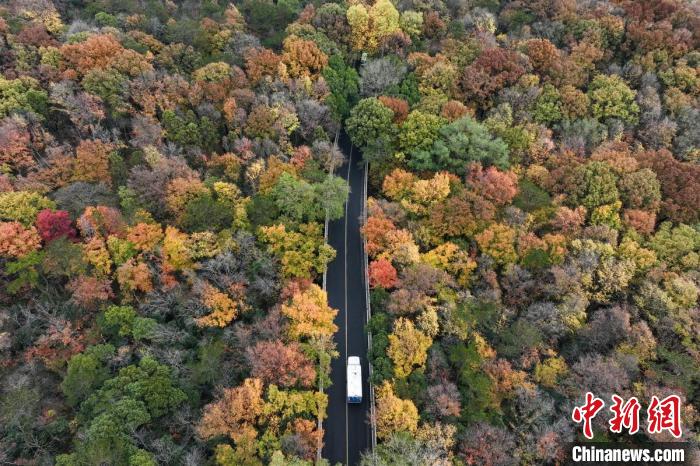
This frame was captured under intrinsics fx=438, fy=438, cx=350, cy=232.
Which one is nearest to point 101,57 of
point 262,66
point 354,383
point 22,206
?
point 262,66

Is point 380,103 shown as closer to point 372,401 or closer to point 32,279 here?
point 372,401

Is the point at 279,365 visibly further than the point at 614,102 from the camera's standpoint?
No

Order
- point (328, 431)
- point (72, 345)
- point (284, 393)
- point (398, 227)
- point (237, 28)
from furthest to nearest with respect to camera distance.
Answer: point (237, 28)
point (398, 227)
point (72, 345)
point (328, 431)
point (284, 393)

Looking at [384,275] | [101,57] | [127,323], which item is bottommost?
[127,323]

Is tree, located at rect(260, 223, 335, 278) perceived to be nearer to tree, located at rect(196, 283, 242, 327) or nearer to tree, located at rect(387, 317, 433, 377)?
tree, located at rect(196, 283, 242, 327)

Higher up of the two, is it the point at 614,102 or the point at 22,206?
the point at 614,102

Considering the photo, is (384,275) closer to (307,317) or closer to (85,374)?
(307,317)

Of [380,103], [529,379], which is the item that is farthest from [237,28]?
[529,379]
